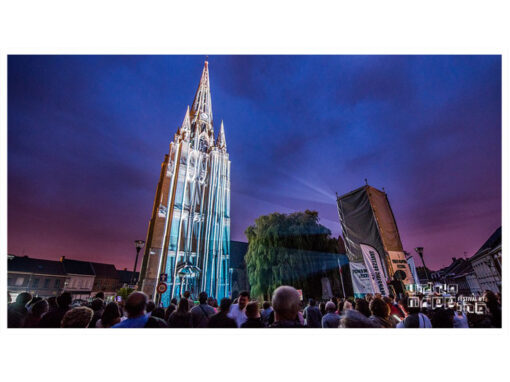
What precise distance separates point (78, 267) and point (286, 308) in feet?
167

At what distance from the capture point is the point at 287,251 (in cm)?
1784

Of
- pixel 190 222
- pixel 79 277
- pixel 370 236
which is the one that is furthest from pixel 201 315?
pixel 79 277

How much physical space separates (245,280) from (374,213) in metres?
26.6

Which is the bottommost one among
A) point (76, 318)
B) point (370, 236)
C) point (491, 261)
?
point (76, 318)

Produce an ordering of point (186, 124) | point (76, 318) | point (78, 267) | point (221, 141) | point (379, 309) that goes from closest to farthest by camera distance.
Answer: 1. point (76, 318)
2. point (379, 309)
3. point (186, 124)
4. point (221, 141)
5. point (78, 267)

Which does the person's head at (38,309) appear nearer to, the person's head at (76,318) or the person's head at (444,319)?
the person's head at (76,318)

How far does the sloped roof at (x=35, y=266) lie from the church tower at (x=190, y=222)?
66.0 feet

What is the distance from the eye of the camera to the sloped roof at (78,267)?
38.4 metres

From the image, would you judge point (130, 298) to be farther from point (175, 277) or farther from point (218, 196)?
point (218, 196)

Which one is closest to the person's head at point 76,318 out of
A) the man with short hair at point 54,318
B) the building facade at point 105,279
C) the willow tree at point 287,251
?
the man with short hair at point 54,318

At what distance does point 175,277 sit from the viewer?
24.7 metres

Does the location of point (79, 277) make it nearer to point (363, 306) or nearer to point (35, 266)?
point (35, 266)

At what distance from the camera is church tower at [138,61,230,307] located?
25.3 m
